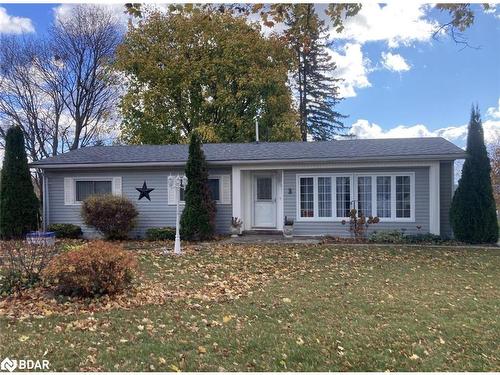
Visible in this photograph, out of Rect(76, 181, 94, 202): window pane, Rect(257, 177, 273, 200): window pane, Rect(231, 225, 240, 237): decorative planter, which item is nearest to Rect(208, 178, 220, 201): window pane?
Rect(231, 225, 240, 237): decorative planter

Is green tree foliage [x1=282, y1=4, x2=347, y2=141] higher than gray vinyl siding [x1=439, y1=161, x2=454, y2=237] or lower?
higher

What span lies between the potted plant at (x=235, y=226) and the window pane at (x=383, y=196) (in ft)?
14.7

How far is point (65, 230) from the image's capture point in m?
13.6

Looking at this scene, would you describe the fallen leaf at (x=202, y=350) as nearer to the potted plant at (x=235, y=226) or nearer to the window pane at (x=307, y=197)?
the potted plant at (x=235, y=226)

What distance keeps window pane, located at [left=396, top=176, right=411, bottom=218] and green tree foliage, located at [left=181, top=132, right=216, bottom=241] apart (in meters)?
5.87

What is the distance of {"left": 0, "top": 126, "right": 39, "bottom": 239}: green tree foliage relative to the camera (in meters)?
12.9

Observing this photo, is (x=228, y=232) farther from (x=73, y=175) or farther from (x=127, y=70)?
(x=127, y=70)

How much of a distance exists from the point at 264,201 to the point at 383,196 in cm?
395

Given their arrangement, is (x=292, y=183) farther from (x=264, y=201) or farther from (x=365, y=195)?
(x=365, y=195)

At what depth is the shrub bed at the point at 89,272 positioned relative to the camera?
18.2 ft

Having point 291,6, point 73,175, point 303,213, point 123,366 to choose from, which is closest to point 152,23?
point 73,175

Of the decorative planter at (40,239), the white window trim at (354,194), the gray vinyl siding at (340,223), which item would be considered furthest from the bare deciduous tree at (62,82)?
the white window trim at (354,194)

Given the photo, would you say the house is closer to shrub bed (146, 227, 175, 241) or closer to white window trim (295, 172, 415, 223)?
white window trim (295, 172, 415, 223)

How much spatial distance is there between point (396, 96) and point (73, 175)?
42.1 feet
